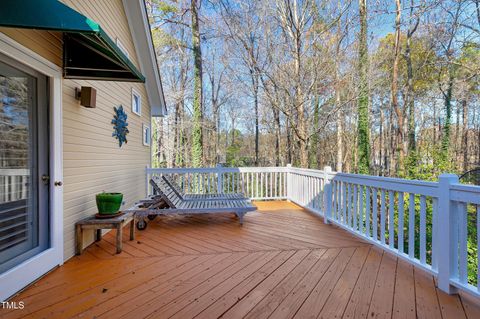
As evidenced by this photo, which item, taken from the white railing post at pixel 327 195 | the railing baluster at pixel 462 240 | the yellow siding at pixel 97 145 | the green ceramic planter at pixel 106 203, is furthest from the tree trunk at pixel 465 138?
the green ceramic planter at pixel 106 203

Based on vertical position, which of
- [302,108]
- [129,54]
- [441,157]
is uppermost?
[129,54]

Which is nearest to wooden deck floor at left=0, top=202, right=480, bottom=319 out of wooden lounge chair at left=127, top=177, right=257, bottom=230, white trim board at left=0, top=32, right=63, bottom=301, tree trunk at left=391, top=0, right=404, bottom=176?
white trim board at left=0, top=32, right=63, bottom=301

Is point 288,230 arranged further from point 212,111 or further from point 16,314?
point 212,111

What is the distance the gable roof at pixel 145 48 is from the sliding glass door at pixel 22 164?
11.0 ft

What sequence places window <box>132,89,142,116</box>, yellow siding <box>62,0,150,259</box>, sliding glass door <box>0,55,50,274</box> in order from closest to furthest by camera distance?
1. sliding glass door <box>0,55,50,274</box>
2. yellow siding <box>62,0,150,259</box>
3. window <box>132,89,142,116</box>

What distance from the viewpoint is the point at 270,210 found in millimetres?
5816

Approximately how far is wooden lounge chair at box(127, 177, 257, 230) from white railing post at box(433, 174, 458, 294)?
2.65 metres

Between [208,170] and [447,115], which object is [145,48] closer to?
[208,170]

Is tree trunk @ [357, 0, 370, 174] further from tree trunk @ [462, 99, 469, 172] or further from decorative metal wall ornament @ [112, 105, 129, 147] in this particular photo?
tree trunk @ [462, 99, 469, 172]

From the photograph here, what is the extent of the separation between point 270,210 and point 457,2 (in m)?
7.42

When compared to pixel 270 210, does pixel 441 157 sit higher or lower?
higher

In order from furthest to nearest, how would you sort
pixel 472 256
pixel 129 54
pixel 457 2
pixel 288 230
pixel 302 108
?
1. pixel 302 108
2. pixel 457 2
3. pixel 472 256
4. pixel 129 54
5. pixel 288 230

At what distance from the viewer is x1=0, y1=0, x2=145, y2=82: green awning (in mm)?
1892

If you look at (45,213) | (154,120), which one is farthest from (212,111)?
(45,213)
